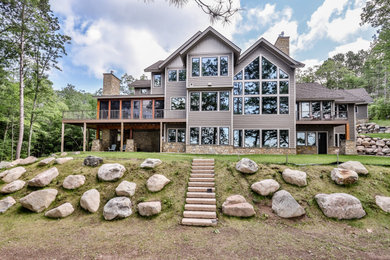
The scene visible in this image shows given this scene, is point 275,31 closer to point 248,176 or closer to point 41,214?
point 248,176

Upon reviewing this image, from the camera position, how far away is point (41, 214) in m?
5.70

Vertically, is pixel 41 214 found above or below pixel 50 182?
below

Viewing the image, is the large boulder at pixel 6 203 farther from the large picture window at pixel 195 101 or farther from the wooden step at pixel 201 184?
the large picture window at pixel 195 101

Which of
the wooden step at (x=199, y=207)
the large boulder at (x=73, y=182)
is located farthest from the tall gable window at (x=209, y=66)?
the large boulder at (x=73, y=182)

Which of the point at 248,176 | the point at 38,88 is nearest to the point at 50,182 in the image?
the point at 248,176

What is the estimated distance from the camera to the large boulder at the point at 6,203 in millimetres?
5918

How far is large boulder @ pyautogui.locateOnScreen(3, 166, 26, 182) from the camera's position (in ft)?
23.9

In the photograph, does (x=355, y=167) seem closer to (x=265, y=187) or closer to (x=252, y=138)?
(x=265, y=187)

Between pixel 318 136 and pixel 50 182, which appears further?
pixel 318 136

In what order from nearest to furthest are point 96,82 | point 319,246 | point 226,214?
point 319,246
point 226,214
point 96,82

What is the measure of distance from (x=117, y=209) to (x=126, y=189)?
78 cm

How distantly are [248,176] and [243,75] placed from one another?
9347 mm

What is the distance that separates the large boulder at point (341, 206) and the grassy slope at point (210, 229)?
0.17 metres

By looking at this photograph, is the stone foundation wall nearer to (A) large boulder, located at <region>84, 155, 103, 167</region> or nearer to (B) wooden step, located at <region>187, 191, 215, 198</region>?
(A) large boulder, located at <region>84, 155, 103, 167</region>
